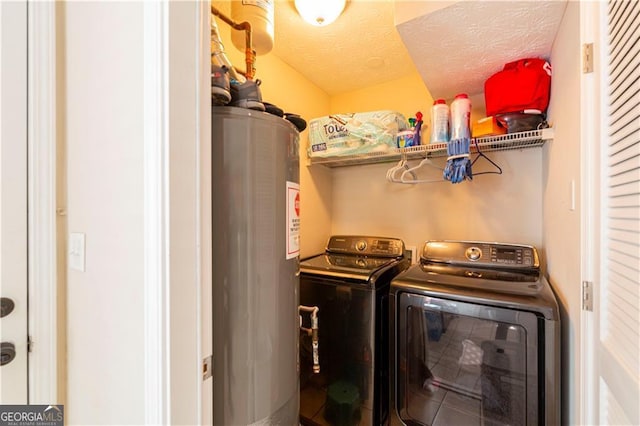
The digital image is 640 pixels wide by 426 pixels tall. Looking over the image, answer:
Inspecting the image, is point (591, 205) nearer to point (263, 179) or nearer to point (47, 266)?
point (263, 179)

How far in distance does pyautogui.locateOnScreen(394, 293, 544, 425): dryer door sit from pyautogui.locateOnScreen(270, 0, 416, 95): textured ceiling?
5.06ft

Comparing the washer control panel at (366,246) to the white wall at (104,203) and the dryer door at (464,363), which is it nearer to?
the dryer door at (464,363)

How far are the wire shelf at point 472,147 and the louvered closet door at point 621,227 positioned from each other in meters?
0.64

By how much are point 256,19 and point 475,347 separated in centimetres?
179

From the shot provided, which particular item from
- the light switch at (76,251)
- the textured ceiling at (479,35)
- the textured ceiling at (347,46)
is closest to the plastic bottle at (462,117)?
the textured ceiling at (479,35)

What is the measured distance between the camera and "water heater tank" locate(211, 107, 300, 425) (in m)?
0.85

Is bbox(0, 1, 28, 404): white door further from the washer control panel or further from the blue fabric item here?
the blue fabric item

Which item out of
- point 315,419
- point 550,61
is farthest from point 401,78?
point 315,419

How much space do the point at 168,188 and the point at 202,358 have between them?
1.47ft

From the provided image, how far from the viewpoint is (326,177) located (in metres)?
2.37

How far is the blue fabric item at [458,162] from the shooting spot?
60.1 inches

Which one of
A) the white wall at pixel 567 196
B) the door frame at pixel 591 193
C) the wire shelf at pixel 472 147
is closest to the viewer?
the door frame at pixel 591 193

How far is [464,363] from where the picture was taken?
1.18m

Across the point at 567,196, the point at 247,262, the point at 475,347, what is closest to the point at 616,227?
the point at 567,196
